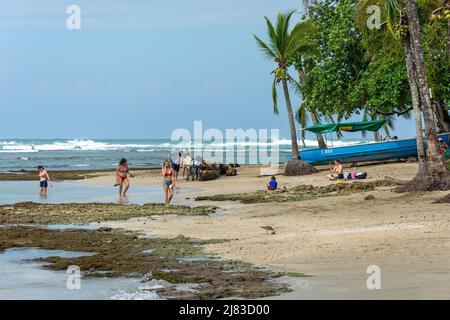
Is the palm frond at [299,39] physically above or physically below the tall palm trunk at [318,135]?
above

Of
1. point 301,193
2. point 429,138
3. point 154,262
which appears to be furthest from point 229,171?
point 154,262

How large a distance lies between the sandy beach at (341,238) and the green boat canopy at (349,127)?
16.9 m

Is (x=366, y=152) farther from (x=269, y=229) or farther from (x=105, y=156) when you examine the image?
(x=105, y=156)

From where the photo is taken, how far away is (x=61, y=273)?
11.9 metres

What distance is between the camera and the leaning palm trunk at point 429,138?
67.9 feet

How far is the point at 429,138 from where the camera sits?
21156mm

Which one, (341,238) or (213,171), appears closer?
(341,238)

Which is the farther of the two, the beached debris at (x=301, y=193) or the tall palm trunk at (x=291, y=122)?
the tall palm trunk at (x=291, y=122)

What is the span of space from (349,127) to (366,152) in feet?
9.91

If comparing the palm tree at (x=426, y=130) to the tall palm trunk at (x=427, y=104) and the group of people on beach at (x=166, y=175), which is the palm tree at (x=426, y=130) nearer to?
the tall palm trunk at (x=427, y=104)

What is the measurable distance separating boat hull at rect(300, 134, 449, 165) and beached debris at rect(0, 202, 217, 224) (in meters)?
16.5

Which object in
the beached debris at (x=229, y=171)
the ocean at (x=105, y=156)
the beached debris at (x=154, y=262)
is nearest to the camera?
the beached debris at (x=154, y=262)

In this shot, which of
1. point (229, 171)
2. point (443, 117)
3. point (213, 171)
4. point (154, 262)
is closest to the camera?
point (154, 262)

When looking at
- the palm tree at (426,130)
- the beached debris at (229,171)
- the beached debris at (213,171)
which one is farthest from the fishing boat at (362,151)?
the palm tree at (426,130)
